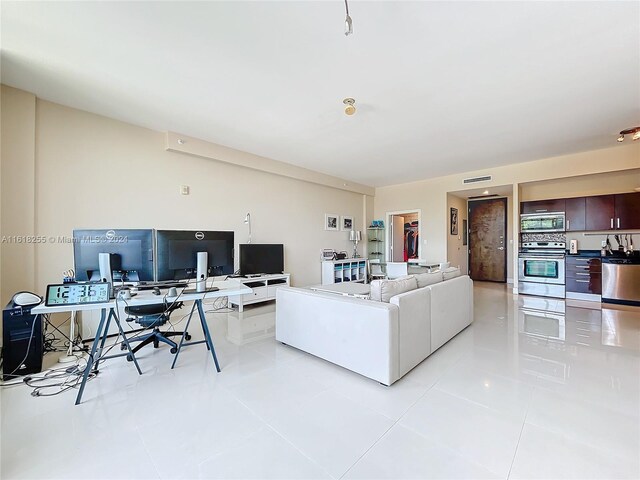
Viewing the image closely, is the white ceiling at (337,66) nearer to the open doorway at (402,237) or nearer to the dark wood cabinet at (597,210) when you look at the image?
the dark wood cabinet at (597,210)

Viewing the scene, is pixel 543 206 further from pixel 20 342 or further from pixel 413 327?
pixel 20 342

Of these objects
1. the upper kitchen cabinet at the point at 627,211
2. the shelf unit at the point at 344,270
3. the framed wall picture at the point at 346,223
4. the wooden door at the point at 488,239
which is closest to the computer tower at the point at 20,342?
the shelf unit at the point at 344,270

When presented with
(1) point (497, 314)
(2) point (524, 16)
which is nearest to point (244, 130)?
(2) point (524, 16)

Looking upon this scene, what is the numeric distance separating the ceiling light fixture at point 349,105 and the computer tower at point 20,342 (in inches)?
142

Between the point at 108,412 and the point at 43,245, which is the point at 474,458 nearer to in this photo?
the point at 108,412

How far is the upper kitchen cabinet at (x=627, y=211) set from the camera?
4572 mm

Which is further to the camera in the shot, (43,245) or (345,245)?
(345,245)

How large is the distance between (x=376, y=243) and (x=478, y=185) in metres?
2.88

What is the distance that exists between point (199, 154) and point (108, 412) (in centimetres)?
339

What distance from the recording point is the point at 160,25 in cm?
192

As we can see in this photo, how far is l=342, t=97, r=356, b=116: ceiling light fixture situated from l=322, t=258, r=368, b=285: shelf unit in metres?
3.56

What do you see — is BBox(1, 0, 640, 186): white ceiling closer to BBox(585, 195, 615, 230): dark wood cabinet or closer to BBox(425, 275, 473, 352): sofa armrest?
BBox(585, 195, 615, 230): dark wood cabinet

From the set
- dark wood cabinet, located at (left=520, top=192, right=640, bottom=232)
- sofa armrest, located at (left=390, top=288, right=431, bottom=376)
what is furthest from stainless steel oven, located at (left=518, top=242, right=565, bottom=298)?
sofa armrest, located at (left=390, top=288, right=431, bottom=376)

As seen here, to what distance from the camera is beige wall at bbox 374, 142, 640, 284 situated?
4.43 meters
